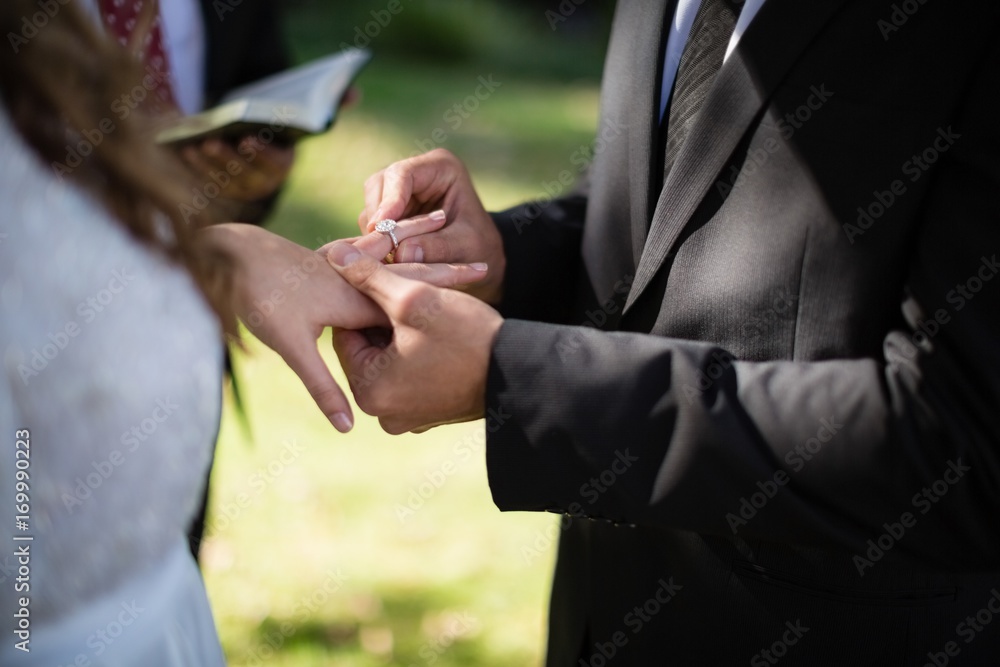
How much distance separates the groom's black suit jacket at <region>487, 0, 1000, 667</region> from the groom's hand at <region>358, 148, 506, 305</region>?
42cm

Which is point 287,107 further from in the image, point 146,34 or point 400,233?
point 400,233

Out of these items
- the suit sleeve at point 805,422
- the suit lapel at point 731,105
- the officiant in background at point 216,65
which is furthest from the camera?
the officiant in background at point 216,65

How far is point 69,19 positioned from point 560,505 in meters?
0.95

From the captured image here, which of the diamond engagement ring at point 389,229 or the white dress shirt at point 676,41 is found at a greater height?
the white dress shirt at point 676,41

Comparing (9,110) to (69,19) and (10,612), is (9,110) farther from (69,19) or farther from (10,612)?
(10,612)

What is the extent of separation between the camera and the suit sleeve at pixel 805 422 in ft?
3.99

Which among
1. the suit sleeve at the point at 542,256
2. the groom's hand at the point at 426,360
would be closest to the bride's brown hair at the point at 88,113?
the groom's hand at the point at 426,360

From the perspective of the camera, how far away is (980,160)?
3.92 feet

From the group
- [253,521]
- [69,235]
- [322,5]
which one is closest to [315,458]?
[253,521]

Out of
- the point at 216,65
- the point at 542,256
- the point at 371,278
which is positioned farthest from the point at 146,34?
the point at 542,256

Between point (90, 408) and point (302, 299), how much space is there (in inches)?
24.5

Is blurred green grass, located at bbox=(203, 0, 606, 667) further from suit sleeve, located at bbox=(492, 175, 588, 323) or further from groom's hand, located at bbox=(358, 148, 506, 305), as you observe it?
suit sleeve, located at bbox=(492, 175, 588, 323)

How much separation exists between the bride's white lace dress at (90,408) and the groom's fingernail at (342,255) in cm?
48

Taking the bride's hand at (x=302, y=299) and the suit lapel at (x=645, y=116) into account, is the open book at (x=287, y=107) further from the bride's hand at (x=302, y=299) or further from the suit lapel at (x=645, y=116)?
the suit lapel at (x=645, y=116)
